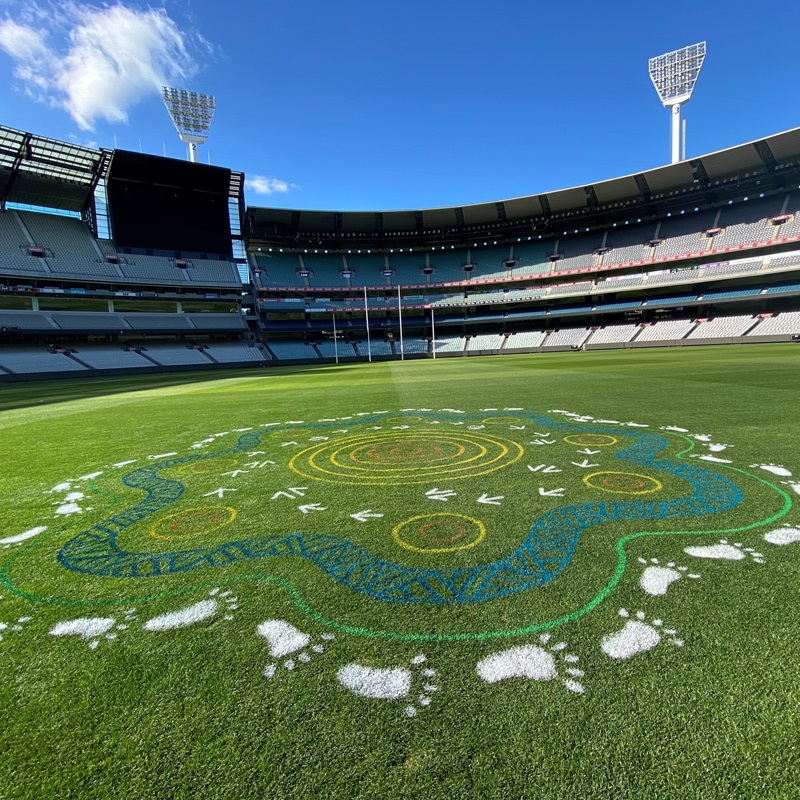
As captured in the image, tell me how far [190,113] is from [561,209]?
54646 millimetres

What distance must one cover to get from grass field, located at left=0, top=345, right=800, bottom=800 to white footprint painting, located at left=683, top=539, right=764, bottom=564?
0.05ft

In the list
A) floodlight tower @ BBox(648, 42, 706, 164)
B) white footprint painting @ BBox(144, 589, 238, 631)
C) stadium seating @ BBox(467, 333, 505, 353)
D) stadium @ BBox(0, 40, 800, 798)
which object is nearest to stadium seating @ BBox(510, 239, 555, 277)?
stadium seating @ BBox(467, 333, 505, 353)

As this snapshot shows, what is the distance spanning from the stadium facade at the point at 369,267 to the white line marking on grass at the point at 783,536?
4749cm

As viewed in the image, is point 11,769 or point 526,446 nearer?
point 11,769

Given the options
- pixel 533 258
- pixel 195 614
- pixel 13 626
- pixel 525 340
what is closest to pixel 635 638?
pixel 195 614

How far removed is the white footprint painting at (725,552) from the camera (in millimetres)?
3109

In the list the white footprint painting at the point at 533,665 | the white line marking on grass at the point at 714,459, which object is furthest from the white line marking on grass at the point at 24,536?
the white line marking on grass at the point at 714,459

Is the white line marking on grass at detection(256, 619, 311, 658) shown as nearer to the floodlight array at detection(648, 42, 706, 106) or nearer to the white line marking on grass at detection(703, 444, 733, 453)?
the white line marking on grass at detection(703, 444, 733, 453)

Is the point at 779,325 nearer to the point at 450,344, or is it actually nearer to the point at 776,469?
the point at 450,344

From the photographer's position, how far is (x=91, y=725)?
1938 millimetres

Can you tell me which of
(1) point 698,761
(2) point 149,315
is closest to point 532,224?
(2) point 149,315

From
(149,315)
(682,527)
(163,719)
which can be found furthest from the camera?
(149,315)

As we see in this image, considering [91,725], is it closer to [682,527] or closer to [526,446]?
[682,527]

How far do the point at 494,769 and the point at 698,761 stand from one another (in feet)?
2.77
